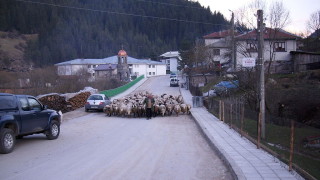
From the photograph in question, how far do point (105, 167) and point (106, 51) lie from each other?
138 m

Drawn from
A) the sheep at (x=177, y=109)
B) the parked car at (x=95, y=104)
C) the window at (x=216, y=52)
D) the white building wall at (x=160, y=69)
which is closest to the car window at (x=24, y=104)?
the sheep at (x=177, y=109)

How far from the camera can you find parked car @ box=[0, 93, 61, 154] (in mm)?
11727

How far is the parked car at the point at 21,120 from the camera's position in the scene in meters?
11.7

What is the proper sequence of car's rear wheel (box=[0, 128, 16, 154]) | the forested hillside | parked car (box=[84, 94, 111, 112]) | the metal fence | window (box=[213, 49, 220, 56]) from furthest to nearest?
the forested hillside, window (box=[213, 49, 220, 56]), parked car (box=[84, 94, 111, 112]), the metal fence, car's rear wheel (box=[0, 128, 16, 154])

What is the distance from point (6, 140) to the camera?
11672 mm

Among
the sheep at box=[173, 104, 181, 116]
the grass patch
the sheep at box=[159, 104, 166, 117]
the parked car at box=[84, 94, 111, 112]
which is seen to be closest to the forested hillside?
the parked car at box=[84, 94, 111, 112]

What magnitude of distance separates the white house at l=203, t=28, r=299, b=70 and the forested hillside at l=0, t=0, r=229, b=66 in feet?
87.3

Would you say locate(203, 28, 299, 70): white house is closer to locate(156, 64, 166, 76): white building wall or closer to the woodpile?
the woodpile

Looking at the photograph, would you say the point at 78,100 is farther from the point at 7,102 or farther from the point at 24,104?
the point at 7,102

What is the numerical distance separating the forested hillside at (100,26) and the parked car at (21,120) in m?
65.0

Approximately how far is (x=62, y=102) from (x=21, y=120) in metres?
17.5

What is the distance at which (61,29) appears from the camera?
357 feet

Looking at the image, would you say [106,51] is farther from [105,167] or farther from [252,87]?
[105,167]

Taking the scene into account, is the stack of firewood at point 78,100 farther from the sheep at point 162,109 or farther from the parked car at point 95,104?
the sheep at point 162,109
